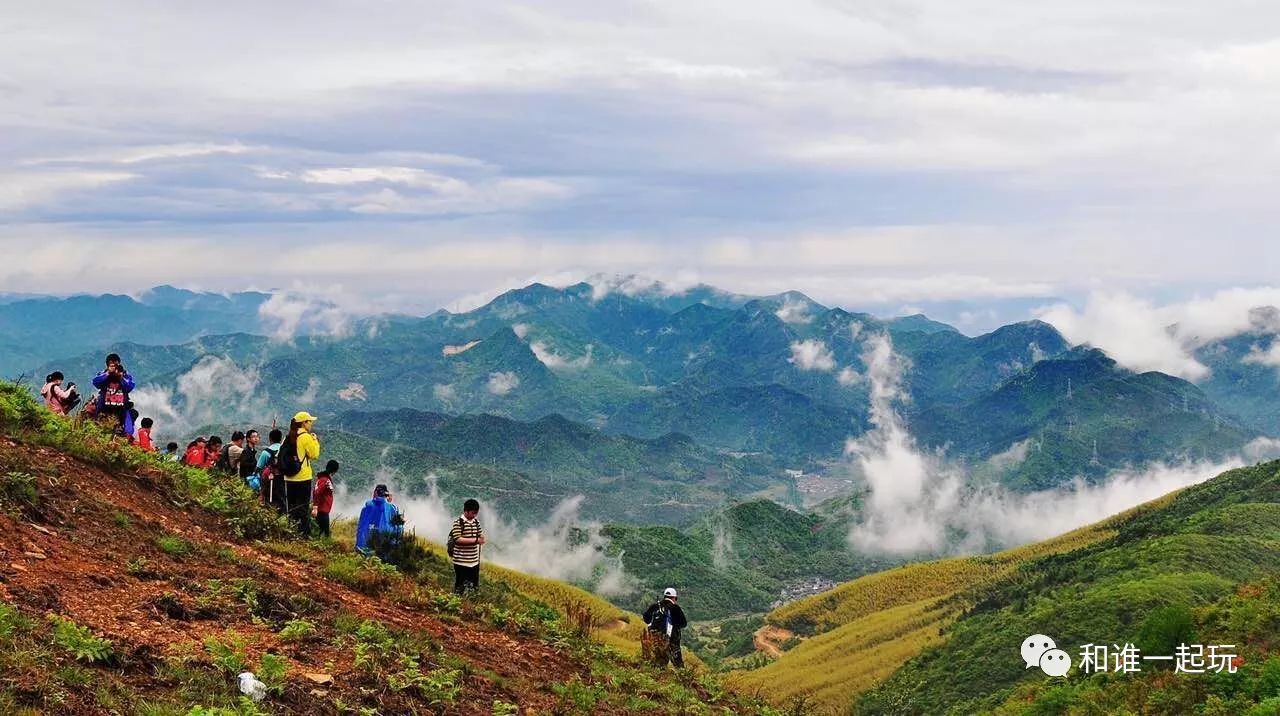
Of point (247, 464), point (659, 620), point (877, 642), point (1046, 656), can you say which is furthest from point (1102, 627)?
point (877, 642)

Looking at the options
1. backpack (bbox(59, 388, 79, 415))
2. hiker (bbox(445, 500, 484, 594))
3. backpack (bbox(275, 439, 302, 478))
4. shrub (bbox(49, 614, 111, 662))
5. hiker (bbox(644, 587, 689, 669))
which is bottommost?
shrub (bbox(49, 614, 111, 662))

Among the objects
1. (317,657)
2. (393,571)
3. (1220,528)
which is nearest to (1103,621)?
(1220,528)

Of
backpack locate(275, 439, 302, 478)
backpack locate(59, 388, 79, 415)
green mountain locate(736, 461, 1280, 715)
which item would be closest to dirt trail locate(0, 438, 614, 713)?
backpack locate(275, 439, 302, 478)

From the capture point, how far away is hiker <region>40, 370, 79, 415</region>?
2466cm

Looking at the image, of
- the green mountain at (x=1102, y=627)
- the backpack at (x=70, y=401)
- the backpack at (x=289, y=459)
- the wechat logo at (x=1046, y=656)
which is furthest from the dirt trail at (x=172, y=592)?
the wechat logo at (x=1046, y=656)

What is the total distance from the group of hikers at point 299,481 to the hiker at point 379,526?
0.09 feet

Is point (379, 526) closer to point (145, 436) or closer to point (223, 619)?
point (145, 436)

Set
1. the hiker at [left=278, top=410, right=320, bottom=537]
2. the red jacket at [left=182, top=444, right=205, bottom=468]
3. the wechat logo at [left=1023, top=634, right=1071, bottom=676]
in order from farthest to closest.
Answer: the wechat logo at [left=1023, top=634, right=1071, bottom=676]
the red jacket at [left=182, top=444, right=205, bottom=468]
the hiker at [left=278, top=410, right=320, bottom=537]

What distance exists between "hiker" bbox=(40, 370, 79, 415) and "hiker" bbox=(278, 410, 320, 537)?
733 centimetres

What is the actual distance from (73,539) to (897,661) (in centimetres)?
12589

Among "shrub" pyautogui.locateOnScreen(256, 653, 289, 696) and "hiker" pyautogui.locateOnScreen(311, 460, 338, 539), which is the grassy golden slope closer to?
"hiker" pyautogui.locateOnScreen(311, 460, 338, 539)

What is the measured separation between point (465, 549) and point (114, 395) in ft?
39.9

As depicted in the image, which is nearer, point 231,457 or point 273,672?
point 273,672

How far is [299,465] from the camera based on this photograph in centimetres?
2227
